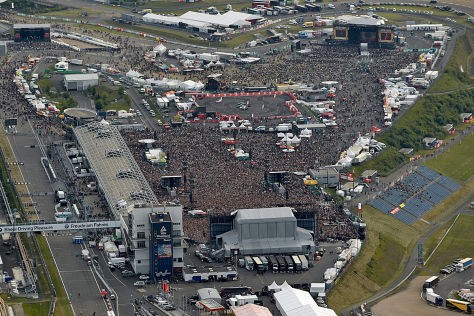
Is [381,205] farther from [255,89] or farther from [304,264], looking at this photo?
[255,89]

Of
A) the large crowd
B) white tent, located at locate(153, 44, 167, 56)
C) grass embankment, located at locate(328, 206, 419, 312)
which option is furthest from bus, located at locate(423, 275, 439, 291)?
white tent, located at locate(153, 44, 167, 56)

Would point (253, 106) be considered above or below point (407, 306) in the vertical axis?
below

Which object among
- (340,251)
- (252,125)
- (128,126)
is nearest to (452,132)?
(252,125)

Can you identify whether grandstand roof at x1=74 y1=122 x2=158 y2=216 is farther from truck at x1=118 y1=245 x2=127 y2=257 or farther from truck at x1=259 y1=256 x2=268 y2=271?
truck at x1=259 y1=256 x2=268 y2=271

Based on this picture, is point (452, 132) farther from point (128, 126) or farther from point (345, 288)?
point (345, 288)

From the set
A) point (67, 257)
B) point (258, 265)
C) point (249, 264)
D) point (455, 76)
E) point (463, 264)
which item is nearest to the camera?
point (258, 265)

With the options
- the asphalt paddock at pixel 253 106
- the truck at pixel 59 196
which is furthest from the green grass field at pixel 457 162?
the truck at pixel 59 196

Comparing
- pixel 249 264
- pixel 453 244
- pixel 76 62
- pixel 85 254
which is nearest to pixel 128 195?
pixel 85 254
